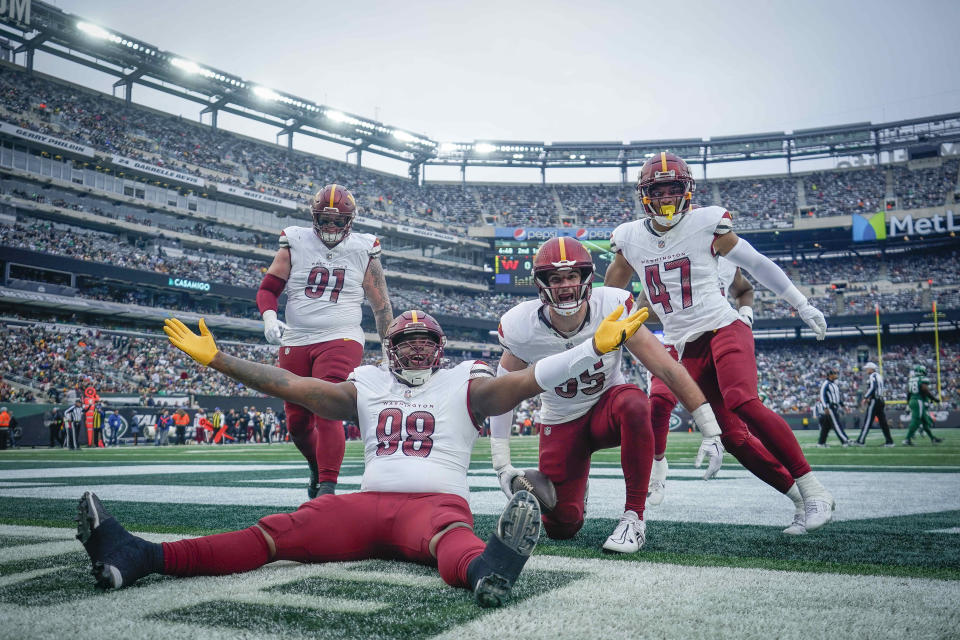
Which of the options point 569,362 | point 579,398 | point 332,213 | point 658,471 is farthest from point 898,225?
point 569,362

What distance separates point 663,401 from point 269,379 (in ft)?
8.95

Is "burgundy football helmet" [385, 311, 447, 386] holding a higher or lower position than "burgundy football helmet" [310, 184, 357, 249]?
lower

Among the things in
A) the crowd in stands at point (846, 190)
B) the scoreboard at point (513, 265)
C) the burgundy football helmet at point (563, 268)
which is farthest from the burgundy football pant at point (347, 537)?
the crowd in stands at point (846, 190)

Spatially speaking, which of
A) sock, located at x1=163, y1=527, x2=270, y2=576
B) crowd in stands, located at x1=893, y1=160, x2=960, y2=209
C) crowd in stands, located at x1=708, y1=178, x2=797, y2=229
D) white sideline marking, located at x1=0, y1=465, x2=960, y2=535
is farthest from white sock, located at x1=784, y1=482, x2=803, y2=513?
crowd in stands, located at x1=893, y1=160, x2=960, y2=209

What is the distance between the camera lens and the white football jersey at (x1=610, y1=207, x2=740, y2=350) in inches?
183

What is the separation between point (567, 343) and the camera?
4070 mm

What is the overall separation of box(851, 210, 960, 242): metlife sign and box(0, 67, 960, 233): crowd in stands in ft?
6.31

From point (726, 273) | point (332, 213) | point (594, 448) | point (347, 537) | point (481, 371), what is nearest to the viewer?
point (347, 537)

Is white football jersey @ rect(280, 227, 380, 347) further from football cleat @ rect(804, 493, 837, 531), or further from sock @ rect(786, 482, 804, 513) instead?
football cleat @ rect(804, 493, 837, 531)

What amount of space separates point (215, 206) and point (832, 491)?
39.2m

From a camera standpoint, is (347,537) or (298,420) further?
(298,420)

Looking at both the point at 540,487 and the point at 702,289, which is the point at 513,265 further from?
the point at 540,487

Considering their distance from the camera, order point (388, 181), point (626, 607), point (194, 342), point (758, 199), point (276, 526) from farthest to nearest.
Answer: point (388, 181) < point (758, 199) < point (194, 342) < point (276, 526) < point (626, 607)

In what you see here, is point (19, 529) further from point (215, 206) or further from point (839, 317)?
point (839, 317)
